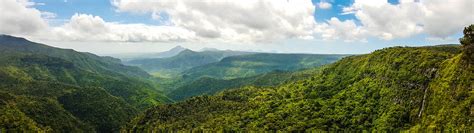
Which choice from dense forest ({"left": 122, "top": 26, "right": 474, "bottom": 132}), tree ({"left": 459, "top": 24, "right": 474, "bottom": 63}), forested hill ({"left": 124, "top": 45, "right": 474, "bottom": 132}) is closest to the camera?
forested hill ({"left": 124, "top": 45, "right": 474, "bottom": 132})

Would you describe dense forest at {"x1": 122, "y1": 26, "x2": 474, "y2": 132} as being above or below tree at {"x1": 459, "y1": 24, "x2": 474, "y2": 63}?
below

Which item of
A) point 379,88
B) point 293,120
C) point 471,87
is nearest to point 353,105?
point 379,88

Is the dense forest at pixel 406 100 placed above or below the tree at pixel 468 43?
below

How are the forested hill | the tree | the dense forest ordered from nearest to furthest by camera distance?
1. the forested hill
2. the dense forest
3. the tree

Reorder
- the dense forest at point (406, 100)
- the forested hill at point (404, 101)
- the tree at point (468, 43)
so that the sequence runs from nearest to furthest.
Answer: the forested hill at point (404, 101) < the dense forest at point (406, 100) < the tree at point (468, 43)

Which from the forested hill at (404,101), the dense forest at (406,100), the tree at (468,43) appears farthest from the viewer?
the tree at (468,43)

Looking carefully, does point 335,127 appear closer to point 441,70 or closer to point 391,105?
point 391,105

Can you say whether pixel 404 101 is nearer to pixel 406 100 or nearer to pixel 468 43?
pixel 406 100

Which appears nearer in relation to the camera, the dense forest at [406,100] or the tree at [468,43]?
the dense forest at [406,100]
